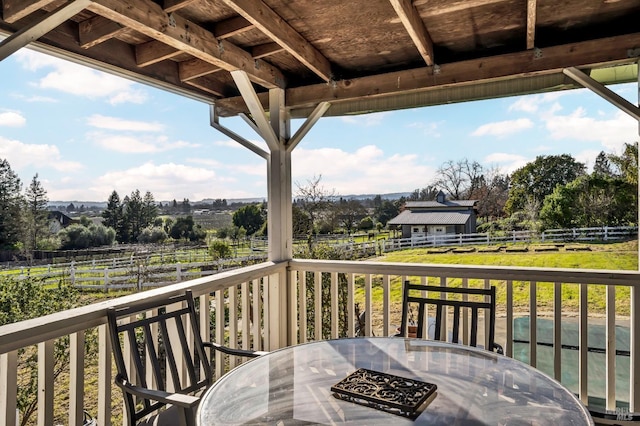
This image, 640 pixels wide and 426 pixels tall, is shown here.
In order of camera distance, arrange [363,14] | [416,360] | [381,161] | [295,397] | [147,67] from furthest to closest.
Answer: [381,161] → [147,67] → [363,14] → [416,360] → [295,397]

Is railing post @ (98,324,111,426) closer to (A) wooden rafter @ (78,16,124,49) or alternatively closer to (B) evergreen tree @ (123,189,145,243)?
(B) evergreen tree @ (123,189,145,243)

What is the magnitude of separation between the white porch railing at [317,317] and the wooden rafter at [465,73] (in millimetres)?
1458

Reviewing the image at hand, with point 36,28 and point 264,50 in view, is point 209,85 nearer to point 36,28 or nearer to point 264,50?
point 264,50

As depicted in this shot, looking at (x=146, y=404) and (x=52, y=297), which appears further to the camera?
(x=52, y=297)

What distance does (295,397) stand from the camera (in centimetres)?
143

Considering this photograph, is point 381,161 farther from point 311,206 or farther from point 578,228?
point 578,228

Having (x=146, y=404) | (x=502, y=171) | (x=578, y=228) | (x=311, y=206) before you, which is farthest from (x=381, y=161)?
(x=146, y=404)

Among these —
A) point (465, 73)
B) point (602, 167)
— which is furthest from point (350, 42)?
point (602, 167)

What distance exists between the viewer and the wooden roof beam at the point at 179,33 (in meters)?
2.07

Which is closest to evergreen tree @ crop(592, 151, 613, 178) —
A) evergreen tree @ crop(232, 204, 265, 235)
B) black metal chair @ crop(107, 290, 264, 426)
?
evergreen tree @ crop(232, 204, 265, 235)

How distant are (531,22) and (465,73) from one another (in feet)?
2.33

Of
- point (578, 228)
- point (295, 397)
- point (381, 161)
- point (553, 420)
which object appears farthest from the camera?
point (381, 161)

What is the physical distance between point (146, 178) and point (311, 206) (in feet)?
5.65

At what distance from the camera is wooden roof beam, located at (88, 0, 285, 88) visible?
2070 millimetres
